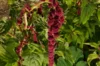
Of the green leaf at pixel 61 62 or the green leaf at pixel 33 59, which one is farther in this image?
the green leaf at pixel 61 62

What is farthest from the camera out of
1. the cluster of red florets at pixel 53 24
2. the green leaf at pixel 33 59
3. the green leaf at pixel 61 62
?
the green leaf at pixel 61 62

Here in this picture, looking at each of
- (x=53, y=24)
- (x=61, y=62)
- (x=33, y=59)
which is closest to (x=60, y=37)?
(x=61, y=62)

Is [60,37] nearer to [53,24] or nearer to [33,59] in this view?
[33,59]

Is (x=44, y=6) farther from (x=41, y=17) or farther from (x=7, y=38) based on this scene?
(x=7, y=38)

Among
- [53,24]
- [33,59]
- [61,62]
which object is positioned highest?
[53,24]

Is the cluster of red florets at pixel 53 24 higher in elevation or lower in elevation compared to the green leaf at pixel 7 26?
higher

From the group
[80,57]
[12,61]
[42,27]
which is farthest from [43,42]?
[80,57]

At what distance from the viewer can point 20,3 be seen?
2545mm

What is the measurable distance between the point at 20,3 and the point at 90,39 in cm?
75

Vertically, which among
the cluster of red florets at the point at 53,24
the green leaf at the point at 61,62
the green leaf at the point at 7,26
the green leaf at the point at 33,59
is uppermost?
the cluster of red florets at the point at 53,24

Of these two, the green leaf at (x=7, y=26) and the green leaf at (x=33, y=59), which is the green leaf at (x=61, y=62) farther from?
the green leaf at (x=7, y=26)

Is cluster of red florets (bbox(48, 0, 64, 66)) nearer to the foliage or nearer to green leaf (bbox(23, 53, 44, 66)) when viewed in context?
the foliage

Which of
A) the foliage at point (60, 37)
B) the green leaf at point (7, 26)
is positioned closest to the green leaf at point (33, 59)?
the foliage at point (60, 37)

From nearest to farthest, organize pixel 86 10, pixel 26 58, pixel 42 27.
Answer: pixel 26 58
pixel 86 10
pixel 42 27
